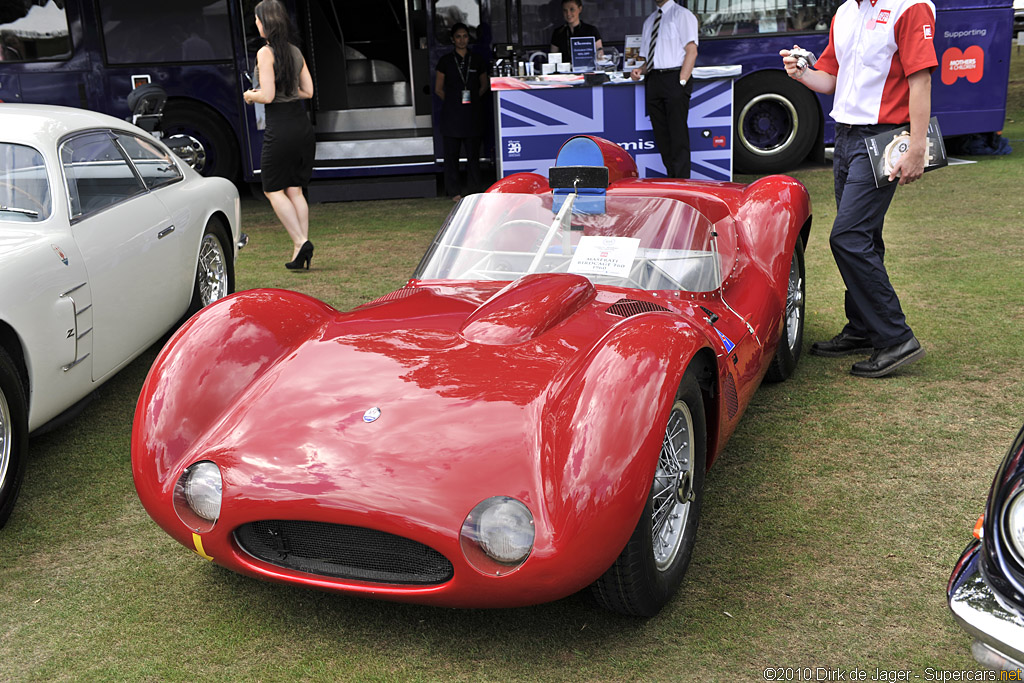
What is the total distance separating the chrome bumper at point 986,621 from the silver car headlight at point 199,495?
6.09 ft

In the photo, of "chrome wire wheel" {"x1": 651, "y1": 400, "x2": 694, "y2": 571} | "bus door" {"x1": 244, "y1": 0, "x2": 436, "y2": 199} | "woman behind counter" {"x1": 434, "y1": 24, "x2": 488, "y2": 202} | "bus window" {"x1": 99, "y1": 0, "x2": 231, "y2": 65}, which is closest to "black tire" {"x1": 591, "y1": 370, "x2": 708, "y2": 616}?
"chrome wire wheel" {"x1": 651, "y1": 400, "x2": 694, "y2": 571}

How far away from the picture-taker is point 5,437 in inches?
133

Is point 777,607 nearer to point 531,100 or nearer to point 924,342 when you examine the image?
point 924,342

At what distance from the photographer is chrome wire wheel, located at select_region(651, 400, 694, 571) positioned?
2.77 m

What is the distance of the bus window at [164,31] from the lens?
10062mm

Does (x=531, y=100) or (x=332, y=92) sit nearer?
(x=531, y=100)

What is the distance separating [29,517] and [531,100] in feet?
21.1

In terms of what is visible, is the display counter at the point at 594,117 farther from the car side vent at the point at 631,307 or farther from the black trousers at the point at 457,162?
the car side vent at the point at 631,307

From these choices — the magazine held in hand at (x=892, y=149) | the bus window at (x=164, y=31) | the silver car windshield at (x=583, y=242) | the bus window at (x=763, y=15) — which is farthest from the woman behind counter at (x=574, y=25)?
the silver car windshield at (x=583, y=242)

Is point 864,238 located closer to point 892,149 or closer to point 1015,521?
point 892,149

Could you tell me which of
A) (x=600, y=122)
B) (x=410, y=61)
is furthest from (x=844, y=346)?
(x=410, y=61)

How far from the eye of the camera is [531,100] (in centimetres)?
886

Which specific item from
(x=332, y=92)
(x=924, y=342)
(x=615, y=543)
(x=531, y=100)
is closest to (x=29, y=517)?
(x=615, y=543)

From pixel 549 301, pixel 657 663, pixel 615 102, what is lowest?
pixel 657 663
